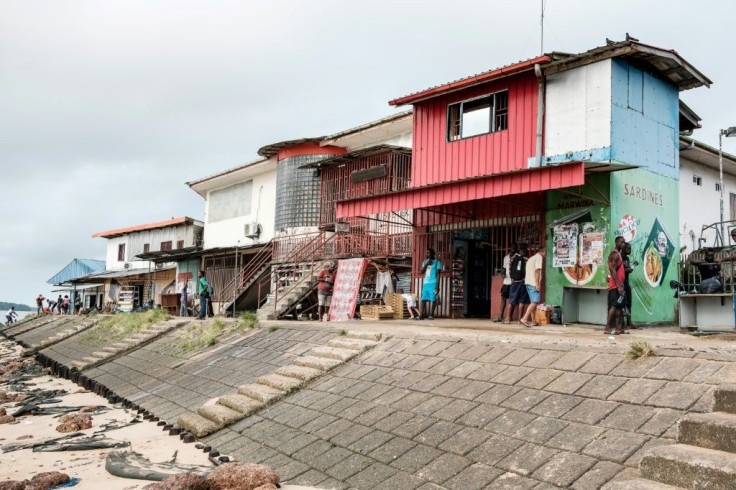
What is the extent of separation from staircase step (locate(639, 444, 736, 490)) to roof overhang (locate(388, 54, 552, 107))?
997cm

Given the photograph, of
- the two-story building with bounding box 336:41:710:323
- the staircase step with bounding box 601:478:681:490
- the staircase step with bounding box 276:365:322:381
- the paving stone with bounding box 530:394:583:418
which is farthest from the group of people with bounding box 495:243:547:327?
the staircase step with bounding box 601:478:681:490

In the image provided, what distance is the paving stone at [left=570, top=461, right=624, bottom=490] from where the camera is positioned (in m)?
4.07

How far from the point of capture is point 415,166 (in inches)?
599

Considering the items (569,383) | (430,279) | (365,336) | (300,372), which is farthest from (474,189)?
(569,383)

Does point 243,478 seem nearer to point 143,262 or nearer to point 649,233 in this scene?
point 649,233

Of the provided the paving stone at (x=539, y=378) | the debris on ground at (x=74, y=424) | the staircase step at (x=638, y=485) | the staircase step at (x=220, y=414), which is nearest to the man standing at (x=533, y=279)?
the paving stone at (x=539, y=378)

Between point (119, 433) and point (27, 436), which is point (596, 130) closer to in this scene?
point (119, 433)

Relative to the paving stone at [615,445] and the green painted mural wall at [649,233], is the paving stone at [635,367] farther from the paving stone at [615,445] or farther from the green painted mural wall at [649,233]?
the green painted mural wall at [649,233]

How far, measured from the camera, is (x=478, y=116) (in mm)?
13930

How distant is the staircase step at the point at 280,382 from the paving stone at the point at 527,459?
13.2ft

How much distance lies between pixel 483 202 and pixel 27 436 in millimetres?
10510

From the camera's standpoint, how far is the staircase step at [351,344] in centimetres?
889

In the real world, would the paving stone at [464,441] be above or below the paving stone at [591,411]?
below

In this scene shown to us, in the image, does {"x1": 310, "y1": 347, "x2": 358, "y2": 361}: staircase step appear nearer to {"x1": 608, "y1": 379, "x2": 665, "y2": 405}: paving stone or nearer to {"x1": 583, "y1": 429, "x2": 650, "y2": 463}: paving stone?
{"x1": 608, "y1": 379, "x2": 665, "y2": 405}: paving stone
